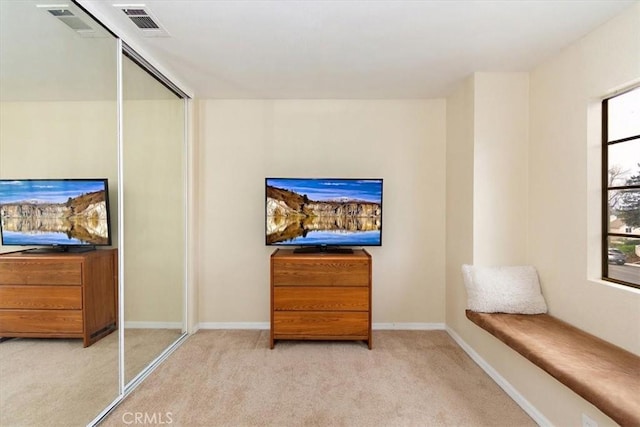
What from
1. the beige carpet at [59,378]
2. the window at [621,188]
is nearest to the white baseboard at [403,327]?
the window at [621,188]

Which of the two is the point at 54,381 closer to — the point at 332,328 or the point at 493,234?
the point at 332,328

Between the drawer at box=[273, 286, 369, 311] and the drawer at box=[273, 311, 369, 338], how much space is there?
0.05 m

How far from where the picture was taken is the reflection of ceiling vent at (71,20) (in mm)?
1548

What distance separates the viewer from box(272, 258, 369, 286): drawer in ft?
8.93

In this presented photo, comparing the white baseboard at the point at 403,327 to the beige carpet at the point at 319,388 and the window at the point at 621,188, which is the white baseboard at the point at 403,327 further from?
the window at the point at 621,188

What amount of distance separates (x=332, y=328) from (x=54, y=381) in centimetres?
192

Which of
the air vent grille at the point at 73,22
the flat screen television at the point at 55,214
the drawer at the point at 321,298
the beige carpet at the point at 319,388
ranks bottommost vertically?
the beige carpet at the point at 319,388

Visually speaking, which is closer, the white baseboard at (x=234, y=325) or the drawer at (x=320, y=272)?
the drawer at (x=320, y=272)

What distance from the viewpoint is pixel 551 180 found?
2.23 meters

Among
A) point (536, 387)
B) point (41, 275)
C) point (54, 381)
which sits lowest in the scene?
point (536, 387)

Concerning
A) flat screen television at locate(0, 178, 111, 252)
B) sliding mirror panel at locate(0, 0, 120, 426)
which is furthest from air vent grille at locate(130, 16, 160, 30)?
flat screen television at locate(0, 178, 111, 252)

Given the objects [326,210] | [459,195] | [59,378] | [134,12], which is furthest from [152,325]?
[459,195]

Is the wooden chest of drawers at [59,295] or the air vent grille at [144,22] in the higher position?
the air vent grille at [144,22]

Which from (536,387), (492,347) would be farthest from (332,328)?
(536,387)
